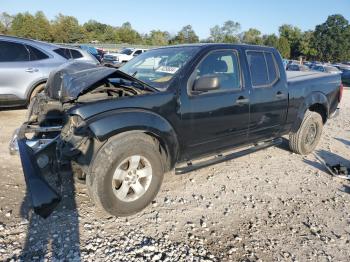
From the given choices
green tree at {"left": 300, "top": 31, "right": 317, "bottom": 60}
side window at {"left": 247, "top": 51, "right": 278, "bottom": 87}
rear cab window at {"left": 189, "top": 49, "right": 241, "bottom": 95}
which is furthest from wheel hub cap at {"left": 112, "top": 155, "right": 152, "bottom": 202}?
green tree at {"left": 300, "top": 31, "right": 317, "bottom": 60}

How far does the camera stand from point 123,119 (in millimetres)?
3268

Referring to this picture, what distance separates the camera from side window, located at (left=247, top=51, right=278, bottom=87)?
4629 millimetres

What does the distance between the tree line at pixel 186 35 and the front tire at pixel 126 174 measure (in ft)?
198

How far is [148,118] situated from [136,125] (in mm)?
168

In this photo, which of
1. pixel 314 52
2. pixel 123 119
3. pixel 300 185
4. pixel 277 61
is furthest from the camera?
pixel 314 52

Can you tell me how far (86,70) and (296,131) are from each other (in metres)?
3.63

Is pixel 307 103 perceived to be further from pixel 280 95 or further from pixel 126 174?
pixel 126 174

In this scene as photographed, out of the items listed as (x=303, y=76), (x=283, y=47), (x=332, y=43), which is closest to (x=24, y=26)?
(x=283, y=47)

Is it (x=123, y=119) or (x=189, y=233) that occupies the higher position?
(x=123, y=119)

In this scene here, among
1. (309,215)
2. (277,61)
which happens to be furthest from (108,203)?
(277,61)

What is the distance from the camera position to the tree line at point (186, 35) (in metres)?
62.8

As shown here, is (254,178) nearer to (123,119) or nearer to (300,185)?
(300,185)

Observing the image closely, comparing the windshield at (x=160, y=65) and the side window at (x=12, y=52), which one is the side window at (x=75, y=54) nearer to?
the side window at (x=12, y=52)

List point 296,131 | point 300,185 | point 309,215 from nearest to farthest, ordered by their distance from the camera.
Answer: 1. point 309,215
2. point 300,185
3. point 296,131
